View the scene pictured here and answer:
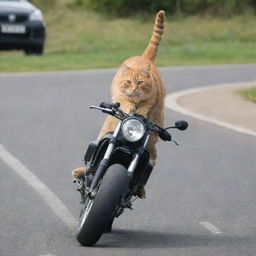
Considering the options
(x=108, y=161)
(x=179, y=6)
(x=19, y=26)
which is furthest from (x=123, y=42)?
(x=108, y=161)

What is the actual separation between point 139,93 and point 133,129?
1.69 ft

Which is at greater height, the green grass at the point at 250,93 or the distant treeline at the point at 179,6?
the green grass at the point at 250,93

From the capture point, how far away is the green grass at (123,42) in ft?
80.0

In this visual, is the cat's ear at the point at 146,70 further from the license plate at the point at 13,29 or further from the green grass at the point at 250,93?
the license plate at the point at 13,29

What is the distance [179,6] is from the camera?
41.2 m

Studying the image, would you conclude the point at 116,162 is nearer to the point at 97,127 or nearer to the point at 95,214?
the point at 95,214

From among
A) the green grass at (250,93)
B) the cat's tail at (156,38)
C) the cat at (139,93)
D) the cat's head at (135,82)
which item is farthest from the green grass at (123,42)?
the cat's head at (135,82)

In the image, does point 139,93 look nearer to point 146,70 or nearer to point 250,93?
point 146,70

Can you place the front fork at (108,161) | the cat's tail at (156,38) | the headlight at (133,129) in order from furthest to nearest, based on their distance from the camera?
the cat's tail at (156,38), the front fork at (108,161), the headlight at (133,129)

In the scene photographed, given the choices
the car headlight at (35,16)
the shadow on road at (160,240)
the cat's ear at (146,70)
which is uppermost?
the cat's ear at (146,70)

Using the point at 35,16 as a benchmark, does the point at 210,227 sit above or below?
above

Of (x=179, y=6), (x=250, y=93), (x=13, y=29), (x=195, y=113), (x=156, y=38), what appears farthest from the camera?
(x=179, y=6)

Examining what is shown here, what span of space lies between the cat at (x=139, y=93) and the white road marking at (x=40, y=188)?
2.69ft

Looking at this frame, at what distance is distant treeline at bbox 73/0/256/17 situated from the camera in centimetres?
4050
